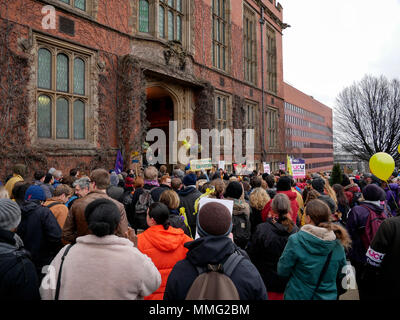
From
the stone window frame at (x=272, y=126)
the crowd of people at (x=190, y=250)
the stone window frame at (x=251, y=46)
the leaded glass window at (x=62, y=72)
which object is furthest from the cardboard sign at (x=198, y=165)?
the stone window frame at (x=272, y=126)

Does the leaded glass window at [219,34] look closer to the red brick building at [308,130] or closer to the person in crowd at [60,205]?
the person in crowd at [60,205]

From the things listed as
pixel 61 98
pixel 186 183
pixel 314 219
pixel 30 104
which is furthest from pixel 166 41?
pixel 314 219

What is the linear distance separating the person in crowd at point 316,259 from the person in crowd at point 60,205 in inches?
109

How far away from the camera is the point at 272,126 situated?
23.9 metres

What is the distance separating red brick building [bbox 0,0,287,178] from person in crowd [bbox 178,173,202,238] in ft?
19.0

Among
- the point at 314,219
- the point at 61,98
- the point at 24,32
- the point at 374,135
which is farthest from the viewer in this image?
the point at 374,135

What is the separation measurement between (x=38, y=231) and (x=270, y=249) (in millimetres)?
2573

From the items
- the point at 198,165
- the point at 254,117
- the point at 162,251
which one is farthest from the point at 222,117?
the point at 162,251

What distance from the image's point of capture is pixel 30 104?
8.38 m

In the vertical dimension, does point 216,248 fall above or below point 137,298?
above

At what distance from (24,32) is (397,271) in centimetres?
1027

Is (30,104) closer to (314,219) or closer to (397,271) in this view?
(314,219)

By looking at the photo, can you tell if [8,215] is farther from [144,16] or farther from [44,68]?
[144,16]
